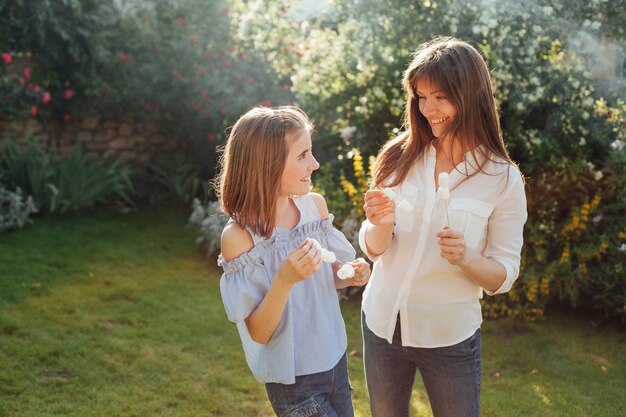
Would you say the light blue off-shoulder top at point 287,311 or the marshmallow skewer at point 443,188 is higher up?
the marshmallow skewer at point 443,188

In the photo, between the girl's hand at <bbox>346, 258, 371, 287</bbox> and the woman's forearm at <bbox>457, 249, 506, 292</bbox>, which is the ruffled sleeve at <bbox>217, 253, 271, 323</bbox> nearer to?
the girl's hand at <bbox>346, 258, 371, 287</bbox>

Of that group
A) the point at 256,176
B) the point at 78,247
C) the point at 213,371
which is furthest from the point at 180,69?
the point at 256,176

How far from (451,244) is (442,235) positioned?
4cm

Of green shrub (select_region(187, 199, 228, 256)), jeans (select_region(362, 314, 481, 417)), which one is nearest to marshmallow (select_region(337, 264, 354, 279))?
jeans (select_region(362, 314, 481, 417))

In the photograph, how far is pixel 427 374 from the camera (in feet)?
7.12

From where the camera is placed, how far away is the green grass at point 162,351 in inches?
147

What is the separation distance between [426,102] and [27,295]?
4.06 metres

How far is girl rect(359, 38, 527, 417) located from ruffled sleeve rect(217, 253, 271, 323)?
37 cm

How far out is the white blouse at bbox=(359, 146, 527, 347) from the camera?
2.05 metres

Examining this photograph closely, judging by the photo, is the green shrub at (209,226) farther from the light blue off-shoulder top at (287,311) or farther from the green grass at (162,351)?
the light blue off-shoulder top at (287,311)

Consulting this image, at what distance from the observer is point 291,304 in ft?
6.78

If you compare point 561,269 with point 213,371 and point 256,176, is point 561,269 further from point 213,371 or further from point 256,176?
point 256,176

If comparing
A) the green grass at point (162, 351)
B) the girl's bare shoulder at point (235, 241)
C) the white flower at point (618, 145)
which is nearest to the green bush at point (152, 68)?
the green grass at point (162, 351)

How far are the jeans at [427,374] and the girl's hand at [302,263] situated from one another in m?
0.51
